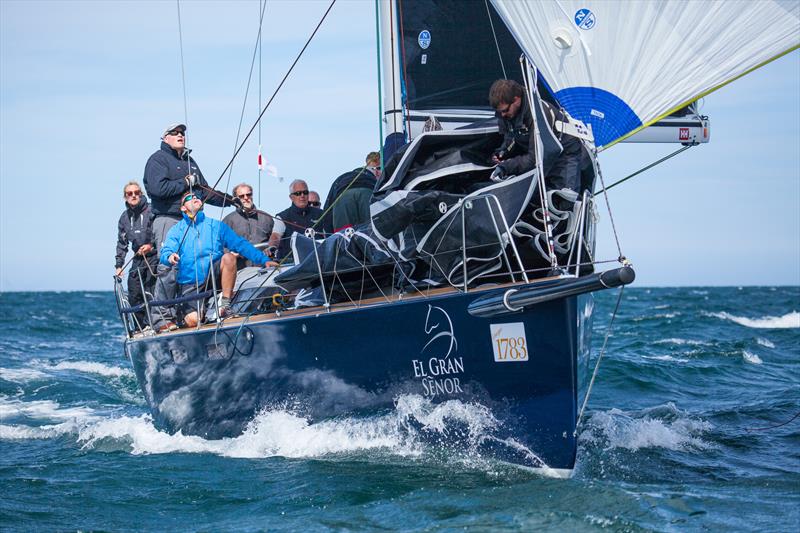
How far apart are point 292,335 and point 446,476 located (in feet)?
4.75

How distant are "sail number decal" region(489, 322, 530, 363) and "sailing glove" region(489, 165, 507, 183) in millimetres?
902

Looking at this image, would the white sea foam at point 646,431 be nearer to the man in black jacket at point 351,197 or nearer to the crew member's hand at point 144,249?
the man in black jacket at point 351,197

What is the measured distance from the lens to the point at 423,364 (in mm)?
5605

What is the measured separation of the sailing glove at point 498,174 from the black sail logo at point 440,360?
2.80 feet

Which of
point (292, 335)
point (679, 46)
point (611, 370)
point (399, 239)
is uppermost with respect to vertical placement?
point (679, 46)

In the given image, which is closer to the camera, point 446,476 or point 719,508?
point 719,508

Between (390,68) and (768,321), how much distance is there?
16069 mm

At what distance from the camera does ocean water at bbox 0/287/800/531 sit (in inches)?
186

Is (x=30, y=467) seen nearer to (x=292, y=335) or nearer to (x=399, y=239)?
(x=292, y=335)

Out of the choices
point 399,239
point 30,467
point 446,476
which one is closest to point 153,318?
point 30,467

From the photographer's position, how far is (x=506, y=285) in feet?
17.2

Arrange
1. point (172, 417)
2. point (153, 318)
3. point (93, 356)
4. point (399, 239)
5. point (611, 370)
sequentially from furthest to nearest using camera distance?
point (93, 356), point (611, 370), point (153, 318), point (172, 417), point (399, 239)

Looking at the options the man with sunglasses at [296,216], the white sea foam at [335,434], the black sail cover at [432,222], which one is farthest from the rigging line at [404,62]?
the white sea foam at [335,434]

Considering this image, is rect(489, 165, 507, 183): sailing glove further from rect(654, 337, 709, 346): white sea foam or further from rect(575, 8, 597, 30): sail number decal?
rect(654, 337, 709, 346): white sea foam
